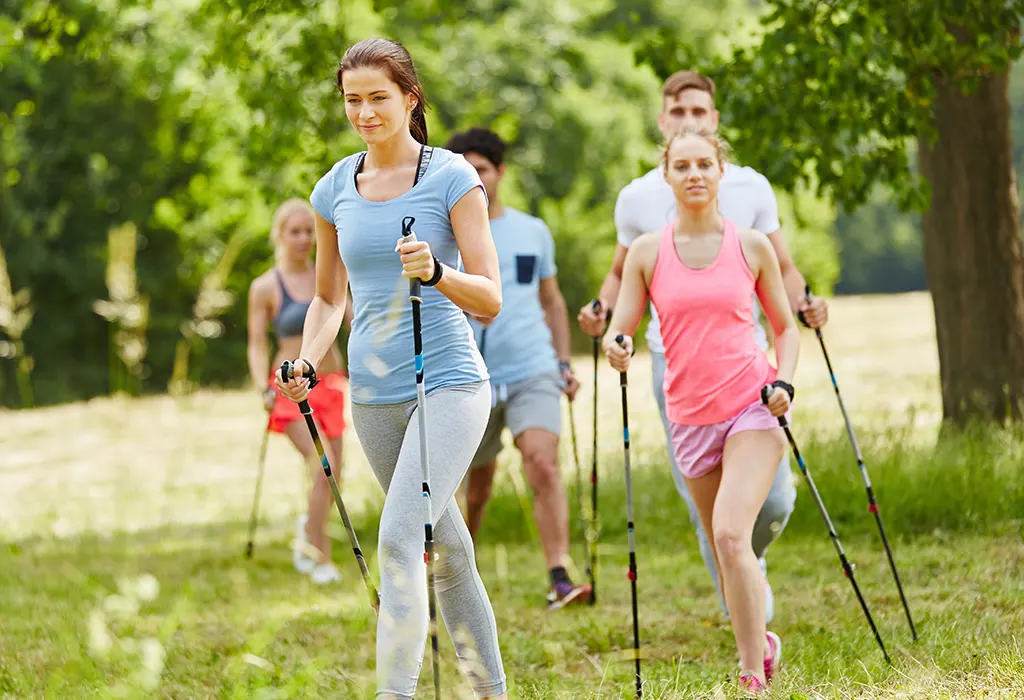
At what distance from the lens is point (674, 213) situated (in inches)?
228

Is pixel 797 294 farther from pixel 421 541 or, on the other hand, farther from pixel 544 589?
pixel 544 589

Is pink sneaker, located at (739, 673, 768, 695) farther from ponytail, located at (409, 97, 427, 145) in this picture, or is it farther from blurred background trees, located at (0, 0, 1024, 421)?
blurred background trees, located at (0, 0, 1024, 421)

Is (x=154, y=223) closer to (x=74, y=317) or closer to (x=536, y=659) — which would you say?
(x=74, y=317)

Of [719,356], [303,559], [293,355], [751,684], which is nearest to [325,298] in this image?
[719,356]

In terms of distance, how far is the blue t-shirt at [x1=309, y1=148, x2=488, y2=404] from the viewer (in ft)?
12.4

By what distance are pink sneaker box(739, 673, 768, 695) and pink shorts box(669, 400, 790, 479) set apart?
733 millimetres

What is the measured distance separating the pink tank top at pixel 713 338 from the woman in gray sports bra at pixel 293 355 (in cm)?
329

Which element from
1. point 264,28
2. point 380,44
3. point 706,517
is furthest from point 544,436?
point 264,28

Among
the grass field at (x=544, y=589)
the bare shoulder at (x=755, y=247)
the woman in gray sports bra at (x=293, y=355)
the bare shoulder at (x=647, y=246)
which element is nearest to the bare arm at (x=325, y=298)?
the grass field at (x=544, y=589)

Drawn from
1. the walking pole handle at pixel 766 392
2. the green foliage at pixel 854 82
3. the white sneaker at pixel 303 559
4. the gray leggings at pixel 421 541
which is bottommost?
the white sneaker at pixel 303 559

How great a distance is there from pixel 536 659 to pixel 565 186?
25171 millimetres

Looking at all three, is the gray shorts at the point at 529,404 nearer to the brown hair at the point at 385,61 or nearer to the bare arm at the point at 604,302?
the bare arm at the point at 604,302

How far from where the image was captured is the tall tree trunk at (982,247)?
905 centimetres

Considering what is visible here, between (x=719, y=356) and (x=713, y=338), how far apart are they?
2.5 inches
